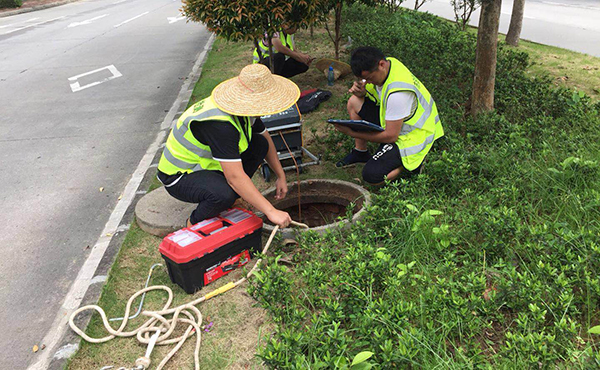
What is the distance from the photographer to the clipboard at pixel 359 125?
13.1 feet

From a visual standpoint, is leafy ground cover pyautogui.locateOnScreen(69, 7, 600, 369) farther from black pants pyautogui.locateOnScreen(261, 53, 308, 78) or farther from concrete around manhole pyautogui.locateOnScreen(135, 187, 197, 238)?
black pants pyautogui.locateOnScreen(261, 53, 308, 78)

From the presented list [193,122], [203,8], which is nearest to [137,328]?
[193,122]

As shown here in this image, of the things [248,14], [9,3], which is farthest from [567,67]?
[9,3]

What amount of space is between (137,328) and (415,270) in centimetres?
188

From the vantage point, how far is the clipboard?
400 centimetres

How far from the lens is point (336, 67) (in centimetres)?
753

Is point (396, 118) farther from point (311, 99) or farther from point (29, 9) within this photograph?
point (29, 9)

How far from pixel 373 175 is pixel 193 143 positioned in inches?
64.3

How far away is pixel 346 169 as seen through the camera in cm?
490

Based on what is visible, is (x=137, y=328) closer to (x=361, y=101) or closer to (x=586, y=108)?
(x=361, y=101)

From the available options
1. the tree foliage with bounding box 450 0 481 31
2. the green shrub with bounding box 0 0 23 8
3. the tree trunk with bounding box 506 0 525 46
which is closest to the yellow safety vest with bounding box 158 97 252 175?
the tree foliage with bounding box 450 0 481 31

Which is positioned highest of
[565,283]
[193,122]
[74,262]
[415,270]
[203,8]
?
[203,8]

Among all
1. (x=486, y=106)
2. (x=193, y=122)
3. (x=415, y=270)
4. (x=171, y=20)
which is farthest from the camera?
(x=171, y=20)

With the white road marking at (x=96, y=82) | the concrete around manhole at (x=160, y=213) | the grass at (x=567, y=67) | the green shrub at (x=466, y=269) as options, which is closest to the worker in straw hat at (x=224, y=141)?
the concrete around manhole at (x=160, y=213)
